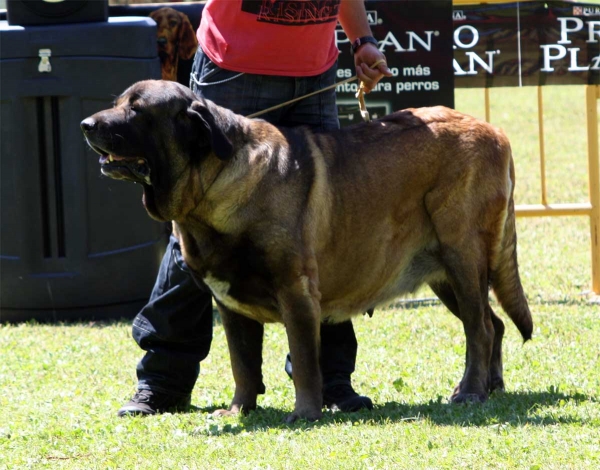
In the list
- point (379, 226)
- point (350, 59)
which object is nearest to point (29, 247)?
→ point (350, 59)

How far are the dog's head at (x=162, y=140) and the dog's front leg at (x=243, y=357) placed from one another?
74 cm

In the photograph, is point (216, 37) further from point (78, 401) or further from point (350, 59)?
point (350, 59)

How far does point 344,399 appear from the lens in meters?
5.00

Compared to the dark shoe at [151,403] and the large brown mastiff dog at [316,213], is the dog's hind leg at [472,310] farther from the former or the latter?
the dark shoe at [151,403]

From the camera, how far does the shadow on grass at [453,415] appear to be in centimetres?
445

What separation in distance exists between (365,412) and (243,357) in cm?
65

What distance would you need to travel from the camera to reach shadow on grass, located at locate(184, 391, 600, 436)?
4449 millimetres

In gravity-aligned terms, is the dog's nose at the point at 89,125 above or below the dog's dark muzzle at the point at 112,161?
above

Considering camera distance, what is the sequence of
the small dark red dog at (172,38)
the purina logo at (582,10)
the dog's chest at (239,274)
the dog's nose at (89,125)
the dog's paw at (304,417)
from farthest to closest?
the small dark red dog at (172,38) < the purina logo at (582,10) < the dog's paw at (304,417) < the dog's chest at (239,274) < the dog's nose at (89,125)

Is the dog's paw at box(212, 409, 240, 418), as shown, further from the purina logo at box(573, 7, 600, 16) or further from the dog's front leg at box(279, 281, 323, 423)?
the purina logo at box(573, 7, 600, 16)

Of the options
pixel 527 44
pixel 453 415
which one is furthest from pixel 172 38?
pixel 453 415

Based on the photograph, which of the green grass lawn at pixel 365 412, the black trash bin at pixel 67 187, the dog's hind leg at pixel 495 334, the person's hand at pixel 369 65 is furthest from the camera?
the black trash bin at pixel 67 187

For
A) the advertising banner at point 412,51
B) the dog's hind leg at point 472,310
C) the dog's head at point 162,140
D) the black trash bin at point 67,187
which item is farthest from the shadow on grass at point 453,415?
the advertising banner at point 412,51

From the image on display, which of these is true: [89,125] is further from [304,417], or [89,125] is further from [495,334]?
[495,334]
